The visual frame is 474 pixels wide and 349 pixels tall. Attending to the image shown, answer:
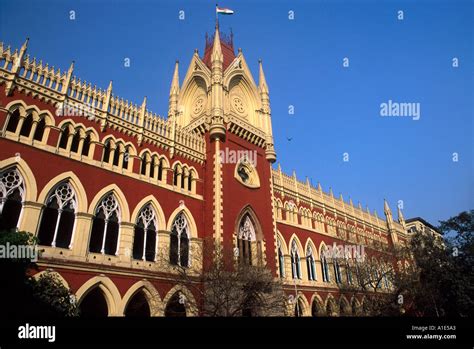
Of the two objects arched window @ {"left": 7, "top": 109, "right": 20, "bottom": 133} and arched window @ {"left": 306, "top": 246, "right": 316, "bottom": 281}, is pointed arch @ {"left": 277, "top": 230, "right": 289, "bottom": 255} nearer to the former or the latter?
arched window @ {"left": 306, "top": 246, "right": 316, "bottom": 281}

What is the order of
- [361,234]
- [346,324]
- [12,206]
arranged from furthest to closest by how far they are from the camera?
[361,234]
[12,206]
[346,324]

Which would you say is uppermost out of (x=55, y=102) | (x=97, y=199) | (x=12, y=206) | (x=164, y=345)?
(x=55, y=102)

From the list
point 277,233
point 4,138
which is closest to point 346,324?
point 4,138

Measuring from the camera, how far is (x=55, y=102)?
57.6 feet

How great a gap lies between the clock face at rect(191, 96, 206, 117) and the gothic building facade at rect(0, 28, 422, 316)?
0.98ft

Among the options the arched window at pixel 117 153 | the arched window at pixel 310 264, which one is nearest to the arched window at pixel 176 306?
the arched window at pixel 117 153

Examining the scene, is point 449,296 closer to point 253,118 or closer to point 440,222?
point 440,222

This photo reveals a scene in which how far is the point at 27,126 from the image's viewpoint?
16344 millimetres

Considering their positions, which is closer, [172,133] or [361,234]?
[172,133]

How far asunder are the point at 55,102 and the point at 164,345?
16508mm

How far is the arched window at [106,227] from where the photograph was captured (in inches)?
674

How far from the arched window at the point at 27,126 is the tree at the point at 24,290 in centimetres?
655

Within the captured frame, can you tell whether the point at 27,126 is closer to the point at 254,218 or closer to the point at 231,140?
the point at 231,140

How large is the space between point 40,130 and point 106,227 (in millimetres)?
6365
